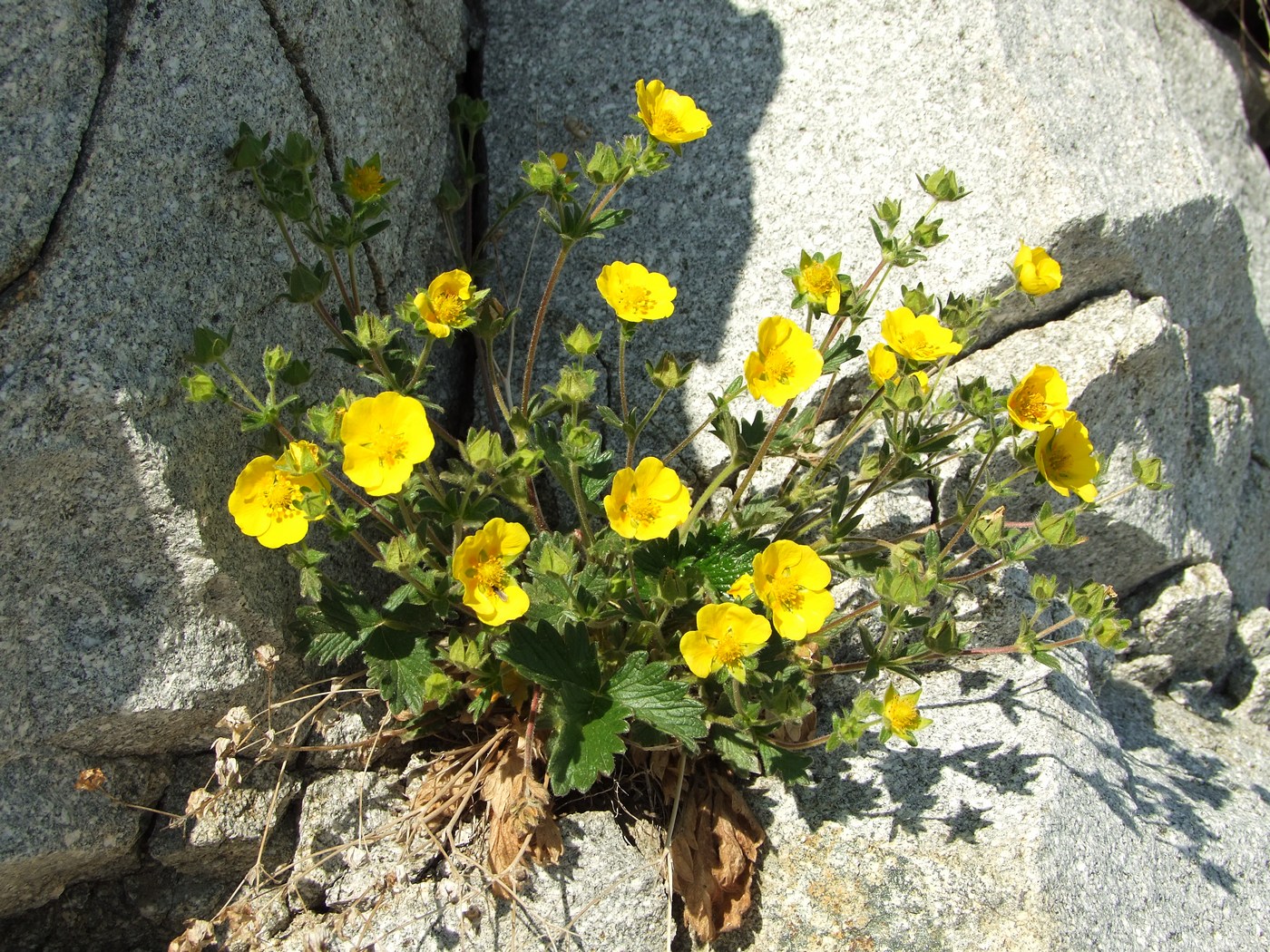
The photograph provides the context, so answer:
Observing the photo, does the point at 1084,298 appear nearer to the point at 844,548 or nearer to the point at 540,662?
the point at 844,548

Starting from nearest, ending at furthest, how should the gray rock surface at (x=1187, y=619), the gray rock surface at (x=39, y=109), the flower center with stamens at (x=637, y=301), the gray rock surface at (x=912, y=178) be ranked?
the gray rock surface at (x=39, y=109) < the flower center with stamens at (x=637, y=301) < the gray rock surface at (x=912, y=178) < the gray rock surface at (x=1187, y=619)

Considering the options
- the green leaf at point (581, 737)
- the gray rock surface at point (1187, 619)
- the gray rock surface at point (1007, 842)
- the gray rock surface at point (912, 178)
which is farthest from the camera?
the gray rock surface at point (1187, 619)

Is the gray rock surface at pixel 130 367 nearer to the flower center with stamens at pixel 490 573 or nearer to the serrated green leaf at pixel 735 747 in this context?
the flower center with stamens at pixel 490 573

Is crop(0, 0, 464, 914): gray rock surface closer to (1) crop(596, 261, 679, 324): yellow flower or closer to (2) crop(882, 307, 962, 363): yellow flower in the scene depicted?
(1) crop(596, 261, 679, 324): yellow flower

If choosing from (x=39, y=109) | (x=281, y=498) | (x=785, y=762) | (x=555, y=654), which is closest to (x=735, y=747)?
(x=785, y=762)

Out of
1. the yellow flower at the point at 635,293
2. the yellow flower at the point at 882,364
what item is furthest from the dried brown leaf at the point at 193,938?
the yellow flower at the point at 882,364

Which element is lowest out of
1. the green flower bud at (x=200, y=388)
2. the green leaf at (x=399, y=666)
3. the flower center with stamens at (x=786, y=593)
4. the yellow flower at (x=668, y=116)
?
the green leaf at (x=399, y=666)

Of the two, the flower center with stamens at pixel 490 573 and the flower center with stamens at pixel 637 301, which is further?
the flower center with stamens at pixel 637 301

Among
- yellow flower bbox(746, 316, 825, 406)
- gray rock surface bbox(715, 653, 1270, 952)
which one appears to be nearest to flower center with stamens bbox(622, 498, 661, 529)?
yellow flower bbox(746, 316, 825, 406)
